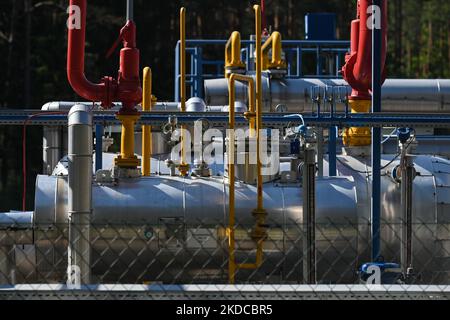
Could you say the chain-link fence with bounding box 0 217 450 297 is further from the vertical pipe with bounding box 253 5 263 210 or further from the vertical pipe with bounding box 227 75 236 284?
the vertical pipe with bounding box 253 5 263 210

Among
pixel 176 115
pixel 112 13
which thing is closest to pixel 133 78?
pixel 176 115

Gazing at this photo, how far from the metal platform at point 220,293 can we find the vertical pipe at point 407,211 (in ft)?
8.16

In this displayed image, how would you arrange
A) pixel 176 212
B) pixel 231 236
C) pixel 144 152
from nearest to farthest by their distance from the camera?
pixel 231 236, pixel 176 212, pixel 144 152

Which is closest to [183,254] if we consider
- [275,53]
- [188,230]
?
[188,230]

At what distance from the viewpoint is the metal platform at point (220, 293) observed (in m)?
7.02

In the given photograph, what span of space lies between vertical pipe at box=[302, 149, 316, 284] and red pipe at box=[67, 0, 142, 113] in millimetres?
2074

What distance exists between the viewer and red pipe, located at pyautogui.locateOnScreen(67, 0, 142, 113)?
10.6m

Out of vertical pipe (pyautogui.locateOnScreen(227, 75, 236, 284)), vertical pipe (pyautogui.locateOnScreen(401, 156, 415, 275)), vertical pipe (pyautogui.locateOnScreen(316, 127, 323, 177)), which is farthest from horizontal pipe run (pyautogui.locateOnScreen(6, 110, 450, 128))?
vertical pipe (pyautogui.locateOnScreen(227, 75, 236, 284))

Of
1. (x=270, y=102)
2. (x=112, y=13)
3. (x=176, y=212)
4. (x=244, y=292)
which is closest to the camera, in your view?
(x=244, y=292)

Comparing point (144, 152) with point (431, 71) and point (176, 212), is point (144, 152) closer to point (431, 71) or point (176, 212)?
point (176, 212)

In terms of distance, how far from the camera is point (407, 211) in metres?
9.82

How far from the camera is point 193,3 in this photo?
127 feet

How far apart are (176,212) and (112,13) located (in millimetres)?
27936

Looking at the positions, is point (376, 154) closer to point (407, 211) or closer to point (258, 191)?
point (407, 211)
